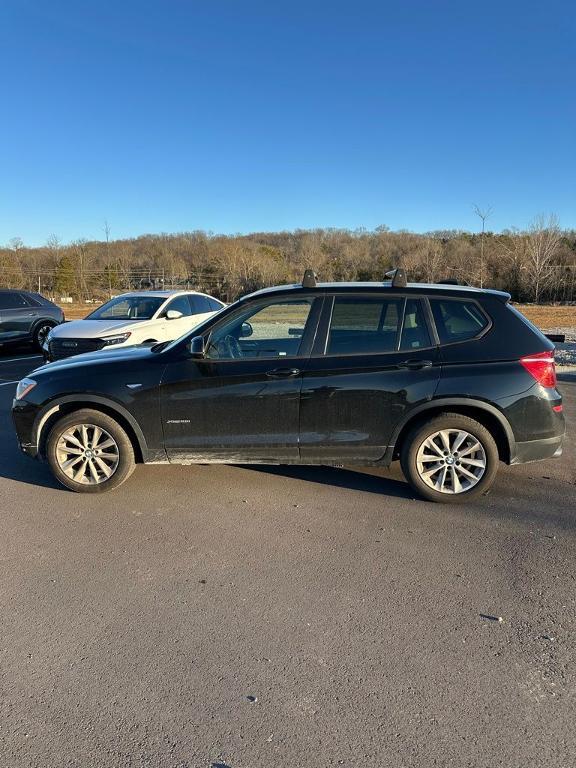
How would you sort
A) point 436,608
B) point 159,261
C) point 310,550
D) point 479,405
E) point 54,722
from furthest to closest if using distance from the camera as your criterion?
point 159,261 < point 479,405 < point 310,550 < point 436,608 < point 54,722

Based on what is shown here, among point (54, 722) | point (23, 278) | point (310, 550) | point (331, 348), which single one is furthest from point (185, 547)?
point (23, 278)

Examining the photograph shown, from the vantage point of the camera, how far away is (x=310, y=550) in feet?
11.6

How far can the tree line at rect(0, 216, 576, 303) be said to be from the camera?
2260 inches

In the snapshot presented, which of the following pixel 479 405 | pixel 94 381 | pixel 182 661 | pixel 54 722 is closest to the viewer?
pixel 54 722

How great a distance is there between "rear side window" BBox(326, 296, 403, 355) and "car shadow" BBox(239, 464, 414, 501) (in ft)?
3.96

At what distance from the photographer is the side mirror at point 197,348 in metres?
4.29

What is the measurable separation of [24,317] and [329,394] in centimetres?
1201

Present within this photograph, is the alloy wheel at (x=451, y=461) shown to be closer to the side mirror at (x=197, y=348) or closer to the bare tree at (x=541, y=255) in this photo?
the side mirror at (x=197, y=348)

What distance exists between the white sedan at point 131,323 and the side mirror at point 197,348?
16.4ft

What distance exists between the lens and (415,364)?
4125 millimetres

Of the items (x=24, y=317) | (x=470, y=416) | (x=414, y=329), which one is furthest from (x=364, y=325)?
(x=24, y=317)

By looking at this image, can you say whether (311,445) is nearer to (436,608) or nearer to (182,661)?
(436,608)

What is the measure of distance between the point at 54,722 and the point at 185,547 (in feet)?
4.79

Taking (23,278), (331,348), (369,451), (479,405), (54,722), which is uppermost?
(23,278)
